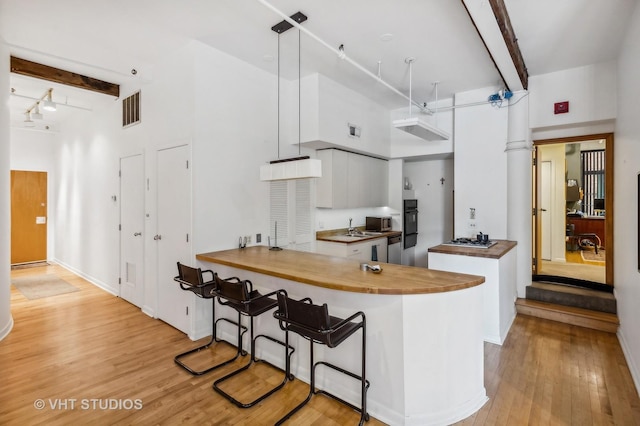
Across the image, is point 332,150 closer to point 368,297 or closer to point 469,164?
point 469,164

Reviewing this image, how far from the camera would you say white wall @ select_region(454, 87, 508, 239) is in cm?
466

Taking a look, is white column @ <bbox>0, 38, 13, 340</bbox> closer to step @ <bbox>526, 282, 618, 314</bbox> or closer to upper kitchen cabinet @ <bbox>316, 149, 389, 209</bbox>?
upper kitchen cabinet @ <bbox>316, 149, 389, 209</bbox>

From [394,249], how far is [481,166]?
2029 mm

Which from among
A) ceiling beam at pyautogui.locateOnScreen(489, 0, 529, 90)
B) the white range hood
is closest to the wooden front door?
the white range hood

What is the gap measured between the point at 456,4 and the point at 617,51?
243cm

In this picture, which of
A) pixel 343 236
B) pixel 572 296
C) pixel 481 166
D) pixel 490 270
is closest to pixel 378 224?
pixel 343 236

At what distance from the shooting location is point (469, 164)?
16.2 feet

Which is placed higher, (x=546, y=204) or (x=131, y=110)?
(x=131, y=110)

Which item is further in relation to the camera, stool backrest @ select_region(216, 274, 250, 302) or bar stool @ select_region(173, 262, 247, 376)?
bar stool @ select_region(173, 262, 247, 376)

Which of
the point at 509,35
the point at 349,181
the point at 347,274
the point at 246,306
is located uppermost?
the point at 509,35

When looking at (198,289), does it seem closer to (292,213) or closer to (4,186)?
(292,213)

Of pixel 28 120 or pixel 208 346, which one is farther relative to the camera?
pixel 28 120

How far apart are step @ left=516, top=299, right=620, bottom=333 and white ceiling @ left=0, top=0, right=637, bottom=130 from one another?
3112 millimetres

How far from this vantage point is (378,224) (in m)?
5.80
